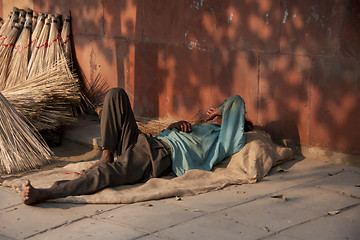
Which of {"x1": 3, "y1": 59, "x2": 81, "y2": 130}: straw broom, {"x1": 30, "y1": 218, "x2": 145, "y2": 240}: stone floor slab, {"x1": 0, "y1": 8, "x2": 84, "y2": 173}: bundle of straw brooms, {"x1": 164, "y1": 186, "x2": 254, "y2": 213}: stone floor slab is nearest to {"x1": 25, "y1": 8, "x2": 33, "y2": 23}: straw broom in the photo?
{"x1": 0, "y1": 8, "x2": 84, "y2": 173}: bundle of straw brooms

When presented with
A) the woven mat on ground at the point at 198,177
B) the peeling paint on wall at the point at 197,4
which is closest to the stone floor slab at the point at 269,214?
the woven mat on ground at the point at 198,177

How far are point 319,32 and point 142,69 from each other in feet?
7.14

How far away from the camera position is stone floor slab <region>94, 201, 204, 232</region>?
358 centimetres

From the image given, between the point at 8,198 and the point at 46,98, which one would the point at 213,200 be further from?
the point at 46,98

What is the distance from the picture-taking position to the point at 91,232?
3.47 m

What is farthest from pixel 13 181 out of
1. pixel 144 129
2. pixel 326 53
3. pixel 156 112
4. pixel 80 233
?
pixel 326 53

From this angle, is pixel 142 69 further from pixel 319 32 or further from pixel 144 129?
pixel 319 32

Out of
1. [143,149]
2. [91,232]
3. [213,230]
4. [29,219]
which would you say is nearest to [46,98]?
[143,149]

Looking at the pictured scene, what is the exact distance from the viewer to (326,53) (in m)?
4.71

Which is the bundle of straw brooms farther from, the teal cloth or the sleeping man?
the teal cloth

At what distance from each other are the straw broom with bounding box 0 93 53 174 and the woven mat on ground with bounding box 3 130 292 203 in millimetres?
190

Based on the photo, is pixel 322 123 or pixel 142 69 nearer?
pixel 322 123

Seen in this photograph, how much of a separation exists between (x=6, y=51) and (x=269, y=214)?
4073 millimetres

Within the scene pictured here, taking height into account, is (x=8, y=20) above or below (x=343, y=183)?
above
